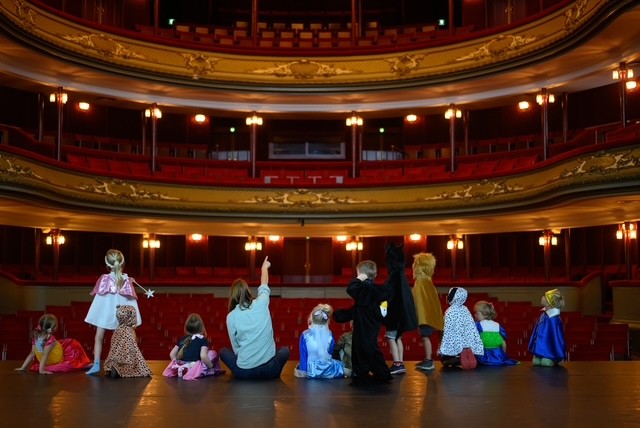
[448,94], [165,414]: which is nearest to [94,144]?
[448,94]

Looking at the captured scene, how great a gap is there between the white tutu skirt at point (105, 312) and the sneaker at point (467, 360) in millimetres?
4006

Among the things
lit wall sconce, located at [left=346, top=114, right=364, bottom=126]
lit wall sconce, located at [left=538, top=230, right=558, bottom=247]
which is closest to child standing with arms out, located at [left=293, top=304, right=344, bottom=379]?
lit wall sconce, located at [left=538, top=230, right=558, bottom=247]

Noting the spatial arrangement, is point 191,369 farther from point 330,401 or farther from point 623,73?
point 623,73

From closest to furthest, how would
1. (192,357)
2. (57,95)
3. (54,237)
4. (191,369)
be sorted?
(191,369)
(192,357)
(57,95)
(54,237)

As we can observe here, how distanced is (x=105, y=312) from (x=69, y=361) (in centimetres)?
106

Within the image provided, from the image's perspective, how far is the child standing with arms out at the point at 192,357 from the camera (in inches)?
338

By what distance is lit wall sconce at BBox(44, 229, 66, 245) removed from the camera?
75.7 feet

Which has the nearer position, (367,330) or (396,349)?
(367,330)

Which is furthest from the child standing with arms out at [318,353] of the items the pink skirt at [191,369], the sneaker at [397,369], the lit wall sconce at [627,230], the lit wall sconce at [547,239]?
the lit wall sconce at [547,239]

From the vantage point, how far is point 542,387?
25.3ft

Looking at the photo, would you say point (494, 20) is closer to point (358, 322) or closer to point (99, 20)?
point (99, 20)

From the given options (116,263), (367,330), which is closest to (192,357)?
(116,263)

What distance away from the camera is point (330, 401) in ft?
22.7

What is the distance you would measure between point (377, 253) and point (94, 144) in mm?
10756
